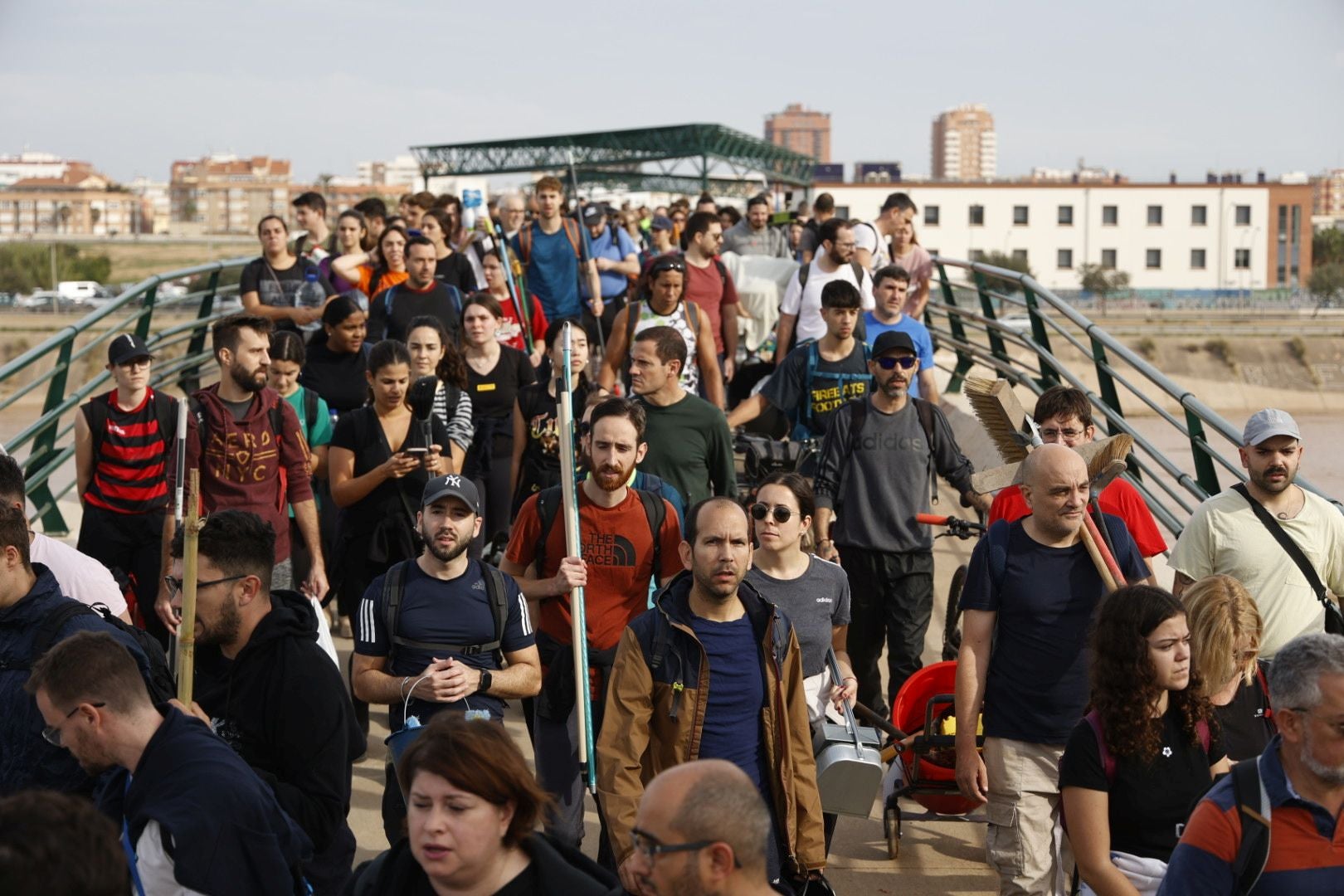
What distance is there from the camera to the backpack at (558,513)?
217 inches

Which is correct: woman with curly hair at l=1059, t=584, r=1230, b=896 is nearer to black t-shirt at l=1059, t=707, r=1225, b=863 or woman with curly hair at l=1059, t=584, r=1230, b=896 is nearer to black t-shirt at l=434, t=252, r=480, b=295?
black t-shirt at l=1059, t=707, r=1225, b=863

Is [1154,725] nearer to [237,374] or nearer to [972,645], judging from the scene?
[972,645]

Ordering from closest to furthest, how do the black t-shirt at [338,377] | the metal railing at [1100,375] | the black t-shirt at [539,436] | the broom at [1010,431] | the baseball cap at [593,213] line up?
1. the broom at [1010,431]
2. the metal railing at [1100,375]
3. the black t-shirt at [539,436]
4. the black t-shirt at [338,377]
5. the baseball cap at [593,213]

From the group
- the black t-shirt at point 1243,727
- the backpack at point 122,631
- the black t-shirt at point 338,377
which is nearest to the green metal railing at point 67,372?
the black t-shirt at point 338,377

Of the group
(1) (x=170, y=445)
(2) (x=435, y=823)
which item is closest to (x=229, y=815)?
(2) (x=435, y=823)

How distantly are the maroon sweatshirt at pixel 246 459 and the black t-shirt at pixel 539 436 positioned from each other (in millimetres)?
1068

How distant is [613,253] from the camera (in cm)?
1238

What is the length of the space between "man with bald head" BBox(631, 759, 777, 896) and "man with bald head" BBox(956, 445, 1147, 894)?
84.3 inches

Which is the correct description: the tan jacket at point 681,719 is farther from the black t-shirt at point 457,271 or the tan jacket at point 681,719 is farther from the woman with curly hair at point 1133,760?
the black t-shirt at point 457,271

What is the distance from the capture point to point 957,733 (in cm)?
482

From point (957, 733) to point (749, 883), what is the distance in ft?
7.16

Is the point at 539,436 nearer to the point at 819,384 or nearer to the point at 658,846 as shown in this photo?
the point at 819,384

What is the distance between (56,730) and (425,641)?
1600mm

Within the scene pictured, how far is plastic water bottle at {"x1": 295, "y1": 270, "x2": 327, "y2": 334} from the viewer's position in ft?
33.2
